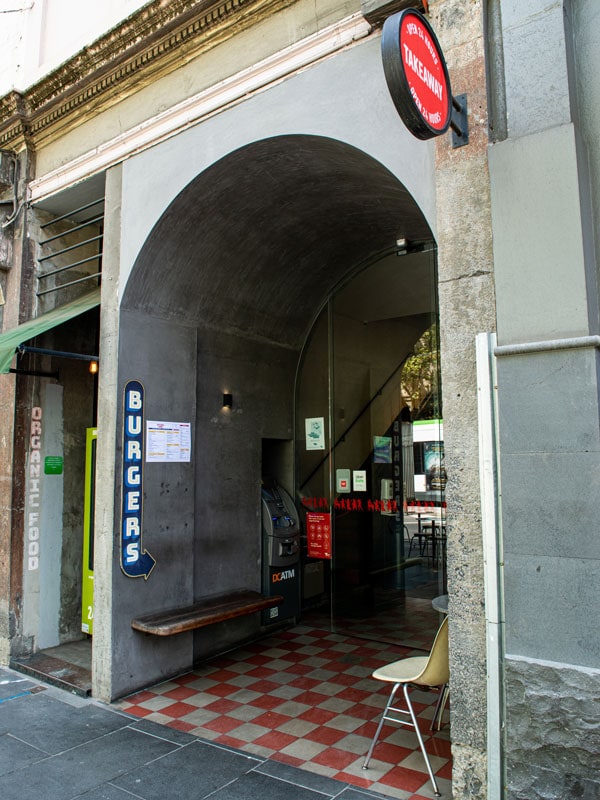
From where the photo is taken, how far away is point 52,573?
6.71 m

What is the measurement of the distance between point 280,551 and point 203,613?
4.74ft

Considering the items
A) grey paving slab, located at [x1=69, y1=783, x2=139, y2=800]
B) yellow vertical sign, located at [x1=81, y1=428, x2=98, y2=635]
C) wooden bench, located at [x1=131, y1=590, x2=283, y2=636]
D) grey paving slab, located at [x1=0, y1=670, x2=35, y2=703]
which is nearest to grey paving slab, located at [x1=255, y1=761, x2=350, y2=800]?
grey paving slab, located at [x1=69, y1=783, x2=139, y2=800]

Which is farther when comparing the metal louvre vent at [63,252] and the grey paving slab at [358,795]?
the metal louvre vent at [63,252]

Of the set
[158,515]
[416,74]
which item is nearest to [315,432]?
[158,515]

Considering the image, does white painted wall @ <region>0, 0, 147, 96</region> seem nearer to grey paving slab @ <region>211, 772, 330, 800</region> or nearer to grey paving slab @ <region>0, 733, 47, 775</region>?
grey paving slab @ <region>0, 733, 47, 775</region>

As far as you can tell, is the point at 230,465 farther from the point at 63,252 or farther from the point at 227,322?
the point at 63,252

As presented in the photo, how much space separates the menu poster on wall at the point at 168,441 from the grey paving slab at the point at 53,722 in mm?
2128

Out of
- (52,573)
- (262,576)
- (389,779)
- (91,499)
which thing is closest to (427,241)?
(262,576)

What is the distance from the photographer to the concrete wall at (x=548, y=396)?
3027 millimetres

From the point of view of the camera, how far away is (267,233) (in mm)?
6039

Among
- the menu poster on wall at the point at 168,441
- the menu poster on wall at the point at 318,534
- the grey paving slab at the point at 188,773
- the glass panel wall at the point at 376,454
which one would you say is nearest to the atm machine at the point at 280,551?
the menu poster on wall at the point at 318,534

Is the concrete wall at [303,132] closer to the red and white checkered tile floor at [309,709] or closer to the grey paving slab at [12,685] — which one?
the red and white checkered tile floor at [309,709]

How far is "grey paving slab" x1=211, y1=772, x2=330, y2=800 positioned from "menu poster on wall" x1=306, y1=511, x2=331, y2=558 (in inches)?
140

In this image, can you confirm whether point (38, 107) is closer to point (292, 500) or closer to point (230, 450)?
point (230, 450)
